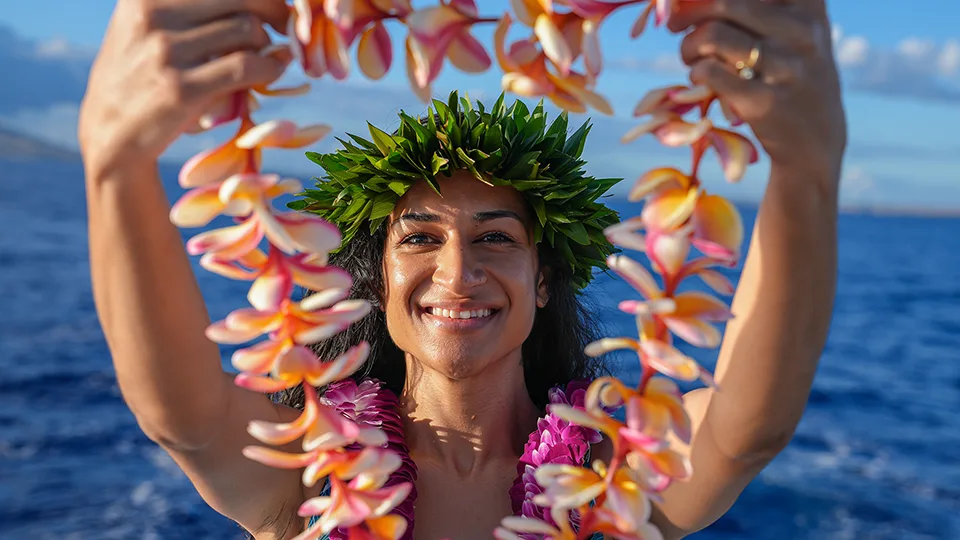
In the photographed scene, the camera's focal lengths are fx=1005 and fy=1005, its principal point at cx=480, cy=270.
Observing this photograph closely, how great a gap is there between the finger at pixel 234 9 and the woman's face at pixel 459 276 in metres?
1.14

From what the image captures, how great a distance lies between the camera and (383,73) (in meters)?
1.17

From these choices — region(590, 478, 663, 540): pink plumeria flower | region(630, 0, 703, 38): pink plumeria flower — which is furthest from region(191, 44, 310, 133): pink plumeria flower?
region(590, 478, 663, 540): pink plumeria flower

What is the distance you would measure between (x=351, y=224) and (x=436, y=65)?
1.36 m

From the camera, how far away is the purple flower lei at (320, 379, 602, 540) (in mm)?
2271

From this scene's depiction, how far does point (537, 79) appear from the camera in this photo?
114 centimetres

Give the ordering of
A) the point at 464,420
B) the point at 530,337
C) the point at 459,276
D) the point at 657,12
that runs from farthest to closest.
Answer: the point at 530,337
the point at 464,420
the point at 459,276
the point at 657,12

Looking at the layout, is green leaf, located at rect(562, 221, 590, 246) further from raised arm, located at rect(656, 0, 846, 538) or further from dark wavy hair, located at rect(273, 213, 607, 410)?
raised arm, located at rect(656, 0, 846, 538)

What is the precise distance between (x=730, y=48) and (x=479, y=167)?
1210 mm

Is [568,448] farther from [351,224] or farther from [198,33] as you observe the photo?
[198,33]

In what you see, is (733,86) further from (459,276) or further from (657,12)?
(459,276)

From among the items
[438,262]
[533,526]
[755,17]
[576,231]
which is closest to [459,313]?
[438,262]

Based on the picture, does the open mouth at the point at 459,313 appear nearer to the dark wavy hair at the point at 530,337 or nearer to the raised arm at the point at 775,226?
the dark wavy hair at the point at 530,337

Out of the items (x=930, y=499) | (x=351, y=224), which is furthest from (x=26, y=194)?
(x=351, y=224)

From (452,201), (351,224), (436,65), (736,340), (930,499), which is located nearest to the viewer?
(436,65)
